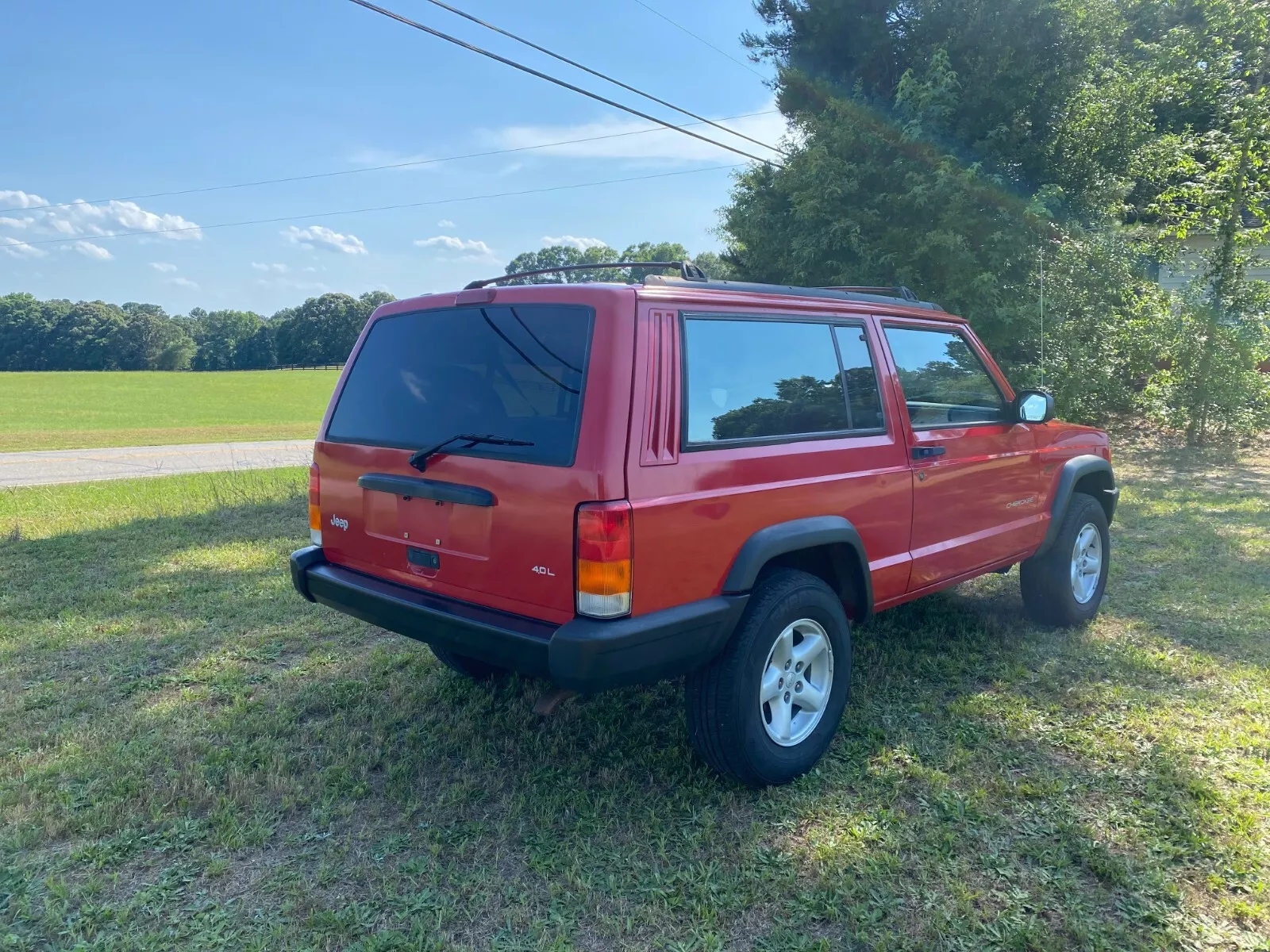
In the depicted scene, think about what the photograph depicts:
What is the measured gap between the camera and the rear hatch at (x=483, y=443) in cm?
261

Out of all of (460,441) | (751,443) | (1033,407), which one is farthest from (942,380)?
(460,441)

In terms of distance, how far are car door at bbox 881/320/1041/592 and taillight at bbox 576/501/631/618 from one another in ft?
5.59

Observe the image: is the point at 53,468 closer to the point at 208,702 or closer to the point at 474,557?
the point at 208,702

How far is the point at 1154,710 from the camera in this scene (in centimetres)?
371

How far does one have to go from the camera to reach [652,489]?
2.61 m

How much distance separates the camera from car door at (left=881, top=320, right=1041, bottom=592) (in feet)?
12.3

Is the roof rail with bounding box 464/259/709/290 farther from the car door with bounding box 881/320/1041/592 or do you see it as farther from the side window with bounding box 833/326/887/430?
the car door with bounding box 881/320/1041/592

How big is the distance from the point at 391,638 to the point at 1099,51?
14.7 m

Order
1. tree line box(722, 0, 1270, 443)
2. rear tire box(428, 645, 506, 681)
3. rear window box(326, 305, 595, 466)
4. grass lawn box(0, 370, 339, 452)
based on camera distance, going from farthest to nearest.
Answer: grass lawn box(0, 370, 339, 452) < tree line box(722, 0, 1270, 443) < rear tire box(428, 645, 506, 681) < rear window box(326, 305, 595, 466)

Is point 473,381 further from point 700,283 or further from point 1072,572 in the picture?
point 1072,572

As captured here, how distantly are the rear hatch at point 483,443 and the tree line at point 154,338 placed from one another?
247ft

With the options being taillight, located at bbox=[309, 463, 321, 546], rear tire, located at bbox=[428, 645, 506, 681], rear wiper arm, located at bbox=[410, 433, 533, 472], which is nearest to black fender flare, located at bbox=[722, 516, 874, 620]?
rear wiper arm, located at bbox=[410, 433, 533, 472]

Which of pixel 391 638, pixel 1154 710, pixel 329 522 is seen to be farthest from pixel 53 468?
pixel 1154 710

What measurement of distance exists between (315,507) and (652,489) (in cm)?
176
